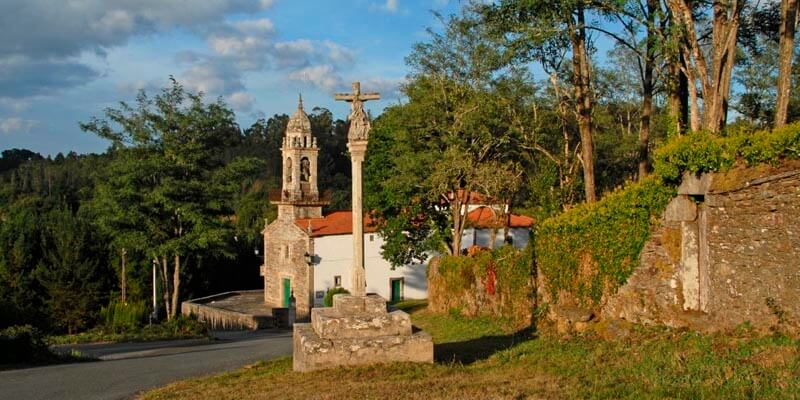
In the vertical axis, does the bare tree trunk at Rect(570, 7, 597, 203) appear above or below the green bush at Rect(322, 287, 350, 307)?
above

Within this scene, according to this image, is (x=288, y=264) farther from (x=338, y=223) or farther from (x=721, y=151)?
(x=721, y=151)

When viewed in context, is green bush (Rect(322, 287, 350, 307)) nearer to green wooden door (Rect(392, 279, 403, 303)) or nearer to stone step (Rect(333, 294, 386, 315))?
green wooden door (Rect(392, 279, 403, 303))

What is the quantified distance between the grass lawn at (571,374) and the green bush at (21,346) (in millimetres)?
5306

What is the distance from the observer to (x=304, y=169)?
43.8 m

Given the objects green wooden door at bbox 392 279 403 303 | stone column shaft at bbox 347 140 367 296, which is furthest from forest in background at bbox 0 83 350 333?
stone column shaft at bbox 347 140 367 296

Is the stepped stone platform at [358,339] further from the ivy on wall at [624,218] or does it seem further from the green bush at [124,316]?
the green bush at [124,316]

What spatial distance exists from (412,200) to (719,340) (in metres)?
22.4

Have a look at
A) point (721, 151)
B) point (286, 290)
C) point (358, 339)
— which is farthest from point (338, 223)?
point (721, 151)

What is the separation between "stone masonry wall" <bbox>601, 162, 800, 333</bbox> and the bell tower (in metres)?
31.2

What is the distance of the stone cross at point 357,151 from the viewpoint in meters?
12.3

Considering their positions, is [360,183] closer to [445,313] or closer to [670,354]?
[670,354]

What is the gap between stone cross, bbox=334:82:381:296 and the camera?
12297 millimetres

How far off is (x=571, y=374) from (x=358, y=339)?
313cm

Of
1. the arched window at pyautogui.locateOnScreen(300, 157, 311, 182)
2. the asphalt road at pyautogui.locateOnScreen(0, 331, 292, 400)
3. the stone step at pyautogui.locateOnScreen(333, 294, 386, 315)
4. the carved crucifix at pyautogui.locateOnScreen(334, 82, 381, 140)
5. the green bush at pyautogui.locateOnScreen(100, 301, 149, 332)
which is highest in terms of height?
the arched window at pyautogui.locateOnScreen(300, 157, 311, 182)
